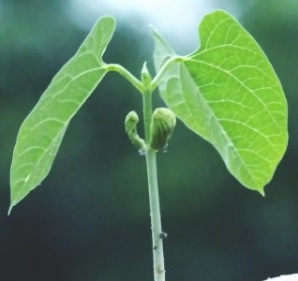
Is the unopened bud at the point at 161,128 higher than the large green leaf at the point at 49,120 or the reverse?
the reverse

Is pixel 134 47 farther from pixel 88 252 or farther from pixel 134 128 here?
pixel 134 128

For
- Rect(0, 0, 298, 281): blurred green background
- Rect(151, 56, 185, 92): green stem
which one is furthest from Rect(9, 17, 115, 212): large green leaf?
Rect(0, 0, 298, 281): blurred green background

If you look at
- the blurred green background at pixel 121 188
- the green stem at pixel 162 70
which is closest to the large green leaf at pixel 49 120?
the green stem at pixel 162 70

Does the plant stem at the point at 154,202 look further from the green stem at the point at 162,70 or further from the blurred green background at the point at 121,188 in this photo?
the blurred green background at the point at 121,188

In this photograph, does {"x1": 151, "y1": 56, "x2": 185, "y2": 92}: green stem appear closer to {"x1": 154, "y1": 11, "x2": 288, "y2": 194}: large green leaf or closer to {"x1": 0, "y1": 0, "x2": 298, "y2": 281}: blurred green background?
{"x1": 154, "y1": 11, "x2": 288, "y2": 194}: large green leaf

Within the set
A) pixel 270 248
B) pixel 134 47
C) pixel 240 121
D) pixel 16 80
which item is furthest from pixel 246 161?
pixel 270 248

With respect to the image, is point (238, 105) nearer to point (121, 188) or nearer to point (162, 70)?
point (162, 70)

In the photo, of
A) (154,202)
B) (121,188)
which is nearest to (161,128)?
(154,202)
